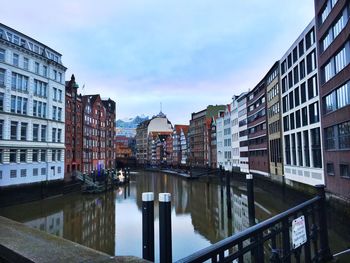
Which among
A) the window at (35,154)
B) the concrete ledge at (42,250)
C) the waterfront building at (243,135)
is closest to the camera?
the concrete ledge at (42,250)

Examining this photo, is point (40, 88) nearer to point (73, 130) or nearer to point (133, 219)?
point (73, 130)

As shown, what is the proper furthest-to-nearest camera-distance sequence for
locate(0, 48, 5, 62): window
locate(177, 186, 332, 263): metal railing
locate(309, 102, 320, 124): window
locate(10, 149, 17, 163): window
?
locate(10, 149, 17, 163): window < locate(0, 48, 5, 62): window < locate(309, 102, 320, 124): window < locate(177, 186, 332, 263): metal railing

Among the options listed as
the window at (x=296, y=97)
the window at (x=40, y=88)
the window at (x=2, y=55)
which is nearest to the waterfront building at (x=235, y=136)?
the window at (x=296, y=97)

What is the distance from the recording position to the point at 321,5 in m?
29.8

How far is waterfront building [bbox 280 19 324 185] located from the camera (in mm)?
33531

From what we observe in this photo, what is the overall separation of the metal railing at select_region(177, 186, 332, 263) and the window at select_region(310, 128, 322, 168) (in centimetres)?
2872

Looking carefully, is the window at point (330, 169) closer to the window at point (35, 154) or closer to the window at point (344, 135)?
the window at point (344, 135)

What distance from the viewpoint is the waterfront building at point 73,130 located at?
190 feet

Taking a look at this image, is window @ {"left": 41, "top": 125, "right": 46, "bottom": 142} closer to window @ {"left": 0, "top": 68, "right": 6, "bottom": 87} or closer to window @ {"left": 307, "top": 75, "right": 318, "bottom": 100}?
window @ {"left": 0, "top": 68, "right": 6, "bottom": 87}

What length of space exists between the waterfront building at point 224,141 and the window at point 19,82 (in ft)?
183

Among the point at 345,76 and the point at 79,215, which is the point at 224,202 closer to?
the point at 79,215

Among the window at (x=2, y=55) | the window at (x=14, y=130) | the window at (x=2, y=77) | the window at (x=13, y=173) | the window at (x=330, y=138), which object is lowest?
the window at (x=13, y=173)

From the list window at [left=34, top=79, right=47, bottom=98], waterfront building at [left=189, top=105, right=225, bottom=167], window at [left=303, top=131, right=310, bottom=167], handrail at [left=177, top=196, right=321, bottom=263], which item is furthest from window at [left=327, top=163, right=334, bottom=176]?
waterfront building at [left=189, top=105, right=225, bottom=167]

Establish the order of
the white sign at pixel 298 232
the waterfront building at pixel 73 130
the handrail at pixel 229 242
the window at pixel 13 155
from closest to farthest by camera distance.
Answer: the handrail at pixel 229 242 → the white sign at pixel 298 232 → the window at pixel 13 155 → the waterfront building at pixel 73 130
